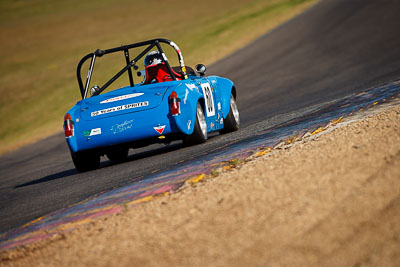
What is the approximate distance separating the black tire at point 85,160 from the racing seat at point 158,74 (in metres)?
1.47

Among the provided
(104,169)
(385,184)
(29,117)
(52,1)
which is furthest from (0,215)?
(52,1)

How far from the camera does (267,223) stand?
Result: 4309mm

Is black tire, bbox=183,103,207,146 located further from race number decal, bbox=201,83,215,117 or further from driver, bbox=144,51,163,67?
driver, bbox=144,51,163,67

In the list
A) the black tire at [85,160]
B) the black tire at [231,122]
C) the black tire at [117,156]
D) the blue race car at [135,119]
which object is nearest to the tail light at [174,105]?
the blue race car at [135,119]

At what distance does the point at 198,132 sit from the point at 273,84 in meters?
10.7

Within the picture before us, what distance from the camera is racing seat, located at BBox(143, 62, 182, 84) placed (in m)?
10.5

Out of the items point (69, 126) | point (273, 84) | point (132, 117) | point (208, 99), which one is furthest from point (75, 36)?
point (132, 117)

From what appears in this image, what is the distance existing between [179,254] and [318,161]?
2304 mm

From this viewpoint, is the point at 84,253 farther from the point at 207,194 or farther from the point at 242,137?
the point at 242,137

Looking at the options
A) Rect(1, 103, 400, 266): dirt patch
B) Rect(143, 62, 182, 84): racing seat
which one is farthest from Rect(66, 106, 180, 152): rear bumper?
Rect(1, 103, 400, 266): dirt patch

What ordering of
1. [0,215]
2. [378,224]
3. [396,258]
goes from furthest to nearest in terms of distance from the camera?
[0,215] < [378,224] < [396,258]

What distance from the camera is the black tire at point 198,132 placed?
9.59m

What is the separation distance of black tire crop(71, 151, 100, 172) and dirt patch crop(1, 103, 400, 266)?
3.65 meters

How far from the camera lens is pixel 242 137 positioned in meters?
9.94
